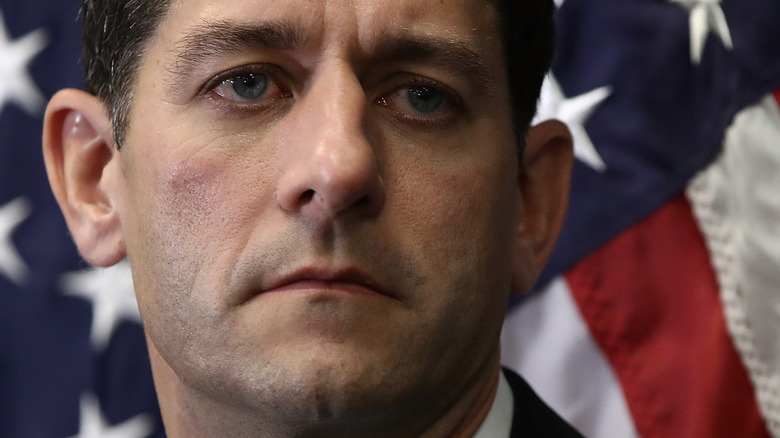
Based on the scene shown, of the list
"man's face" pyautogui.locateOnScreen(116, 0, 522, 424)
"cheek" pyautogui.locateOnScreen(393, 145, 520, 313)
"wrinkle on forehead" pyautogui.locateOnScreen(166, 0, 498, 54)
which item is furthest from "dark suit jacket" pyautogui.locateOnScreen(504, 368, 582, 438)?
"wrinkle on forehead" pyautogui.locateOnScreen(166, 0, 498, 54)

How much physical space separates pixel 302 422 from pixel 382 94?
524mm

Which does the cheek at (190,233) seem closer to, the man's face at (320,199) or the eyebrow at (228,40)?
the man's face at (320,199)

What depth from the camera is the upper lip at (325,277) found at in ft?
4.26

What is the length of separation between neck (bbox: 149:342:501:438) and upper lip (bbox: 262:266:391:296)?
0.74 ft

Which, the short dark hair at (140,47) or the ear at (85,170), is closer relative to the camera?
the short dark hair at (140,47)

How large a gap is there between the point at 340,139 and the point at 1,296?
1595 millimetres

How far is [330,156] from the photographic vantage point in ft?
4.23

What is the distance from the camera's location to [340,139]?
4.31 feet

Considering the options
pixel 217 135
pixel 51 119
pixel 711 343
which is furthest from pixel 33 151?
pixel 711 343

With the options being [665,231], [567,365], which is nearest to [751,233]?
[665,231]

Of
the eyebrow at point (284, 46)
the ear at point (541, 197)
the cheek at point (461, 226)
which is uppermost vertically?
the eyebrow at point (284, 46)

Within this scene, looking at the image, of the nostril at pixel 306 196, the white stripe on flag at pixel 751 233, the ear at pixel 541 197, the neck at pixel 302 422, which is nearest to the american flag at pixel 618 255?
the white stripe on flag at pixel 751 233

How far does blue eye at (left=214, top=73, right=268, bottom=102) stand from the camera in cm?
145

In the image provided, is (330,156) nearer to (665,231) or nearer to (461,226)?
(461,226)
